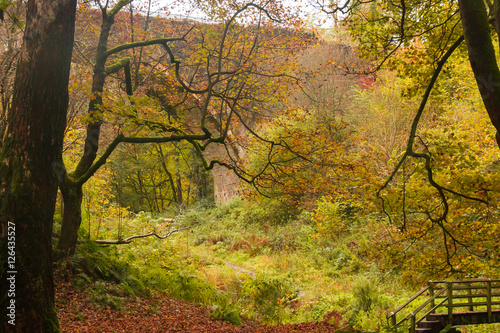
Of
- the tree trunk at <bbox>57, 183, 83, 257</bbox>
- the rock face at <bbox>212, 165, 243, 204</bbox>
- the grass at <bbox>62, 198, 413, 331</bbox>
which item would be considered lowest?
the grass at <bbox>62, 198, 413, 331</bbox>

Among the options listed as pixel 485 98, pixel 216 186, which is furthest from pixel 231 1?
pixel 216 186

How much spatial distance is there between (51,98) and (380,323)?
24.8ft

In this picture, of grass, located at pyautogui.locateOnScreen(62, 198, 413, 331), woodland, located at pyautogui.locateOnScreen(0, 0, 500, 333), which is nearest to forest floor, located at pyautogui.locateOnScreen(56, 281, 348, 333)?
woodland, located at pyautogui.locateOnScreen(0, 0, 500, 333)

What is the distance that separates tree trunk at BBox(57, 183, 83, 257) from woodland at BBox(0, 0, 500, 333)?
0.03 meters

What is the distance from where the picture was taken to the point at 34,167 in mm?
3318

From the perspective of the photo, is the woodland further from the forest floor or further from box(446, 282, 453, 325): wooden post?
box(446, 282, 453, 325): wooden post

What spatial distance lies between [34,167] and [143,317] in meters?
3.83

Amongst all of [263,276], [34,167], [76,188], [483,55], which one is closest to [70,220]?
[76,188]

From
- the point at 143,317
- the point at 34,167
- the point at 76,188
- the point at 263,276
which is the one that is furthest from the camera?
the point at 263,276

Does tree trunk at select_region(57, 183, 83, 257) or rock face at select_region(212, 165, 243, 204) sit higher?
rock face at select_region(212, 165, 243, 204)

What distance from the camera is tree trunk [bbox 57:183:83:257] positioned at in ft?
19.1

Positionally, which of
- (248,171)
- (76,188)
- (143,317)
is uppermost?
(248,171)

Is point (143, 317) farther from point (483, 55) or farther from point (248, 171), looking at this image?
point (483, 55)

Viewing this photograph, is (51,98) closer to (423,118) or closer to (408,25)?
(408,25)
